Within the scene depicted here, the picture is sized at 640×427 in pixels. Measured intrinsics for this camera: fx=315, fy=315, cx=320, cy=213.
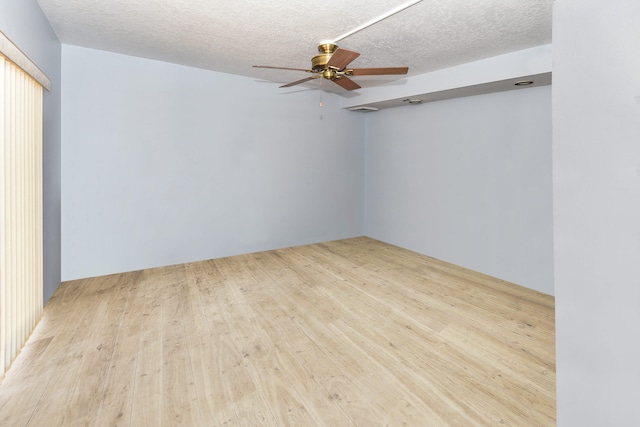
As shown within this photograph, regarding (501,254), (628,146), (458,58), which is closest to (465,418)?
(628,146)

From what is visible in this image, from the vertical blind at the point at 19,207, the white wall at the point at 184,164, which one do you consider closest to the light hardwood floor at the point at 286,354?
the vertical blind at the point at 19,207

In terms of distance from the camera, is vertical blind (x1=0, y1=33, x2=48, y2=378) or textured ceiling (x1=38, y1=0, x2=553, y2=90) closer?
vertical blind (x1=0, y1=33, x2=48, y2=378)

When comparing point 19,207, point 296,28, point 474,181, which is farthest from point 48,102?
point 474,181

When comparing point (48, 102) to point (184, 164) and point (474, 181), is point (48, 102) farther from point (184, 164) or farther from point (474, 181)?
point (474, 181)

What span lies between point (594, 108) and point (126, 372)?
2.74 metres

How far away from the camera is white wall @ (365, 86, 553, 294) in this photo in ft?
11.5

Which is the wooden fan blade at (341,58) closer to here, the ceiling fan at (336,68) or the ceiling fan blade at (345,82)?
the ceiling fan at (336,68)

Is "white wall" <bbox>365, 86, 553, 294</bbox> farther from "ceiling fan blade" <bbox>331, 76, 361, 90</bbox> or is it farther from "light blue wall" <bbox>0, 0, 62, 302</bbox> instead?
"light blue wall" <bbox>0, 0, 62, 302</bbox>

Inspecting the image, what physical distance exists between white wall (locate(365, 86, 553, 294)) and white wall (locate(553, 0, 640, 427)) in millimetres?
2926

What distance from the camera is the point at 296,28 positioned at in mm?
2779

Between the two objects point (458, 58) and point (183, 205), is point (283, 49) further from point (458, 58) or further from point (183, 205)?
point (183, 205)

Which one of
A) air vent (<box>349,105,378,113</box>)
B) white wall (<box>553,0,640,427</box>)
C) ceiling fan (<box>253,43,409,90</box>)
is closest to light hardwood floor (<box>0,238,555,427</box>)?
white wall (<box>553,0,640,427</box>)

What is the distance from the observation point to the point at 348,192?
19.2 feet

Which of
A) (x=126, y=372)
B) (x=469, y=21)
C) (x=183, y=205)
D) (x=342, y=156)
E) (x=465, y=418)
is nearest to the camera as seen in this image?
(x=465, y=418)
